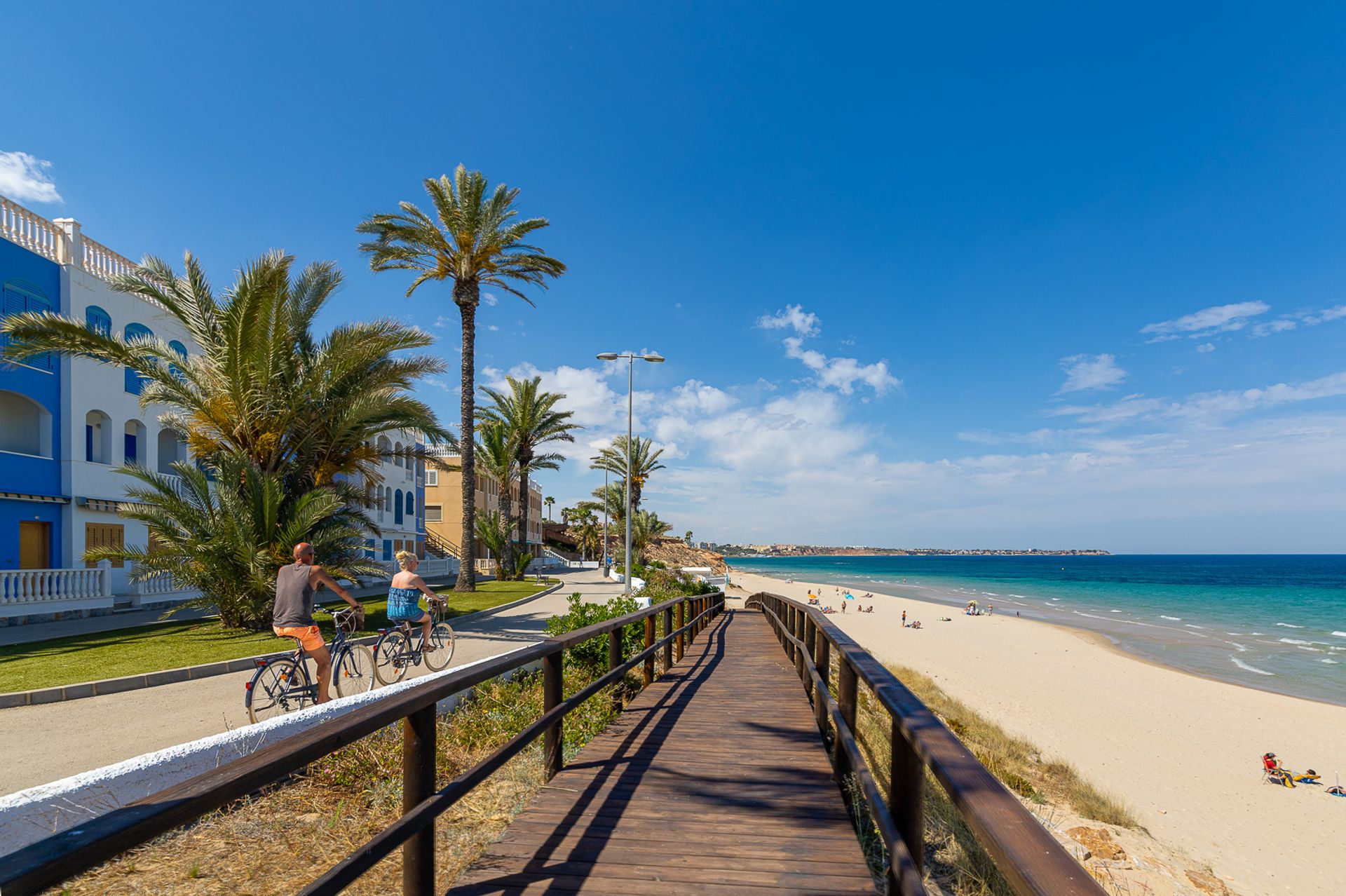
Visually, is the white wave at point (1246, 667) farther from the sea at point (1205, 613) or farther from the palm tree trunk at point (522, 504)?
the palm tree trunk at point (522, 504)

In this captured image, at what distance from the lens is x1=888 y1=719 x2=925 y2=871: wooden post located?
8.23 feet

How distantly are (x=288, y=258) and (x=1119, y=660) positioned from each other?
32.7 metres

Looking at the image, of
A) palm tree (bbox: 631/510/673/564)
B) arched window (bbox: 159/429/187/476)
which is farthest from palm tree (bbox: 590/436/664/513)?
arched window (bbox: 159/429/187/476)

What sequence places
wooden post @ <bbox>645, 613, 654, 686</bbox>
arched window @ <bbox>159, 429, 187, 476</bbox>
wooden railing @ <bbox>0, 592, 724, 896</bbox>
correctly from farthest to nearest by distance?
arched window @ <bbox>159, 429, 187, 476</bbox> → wooden post @ <bbox>645, 613, 654, 686</bbox> → wooden railing @ <bbox>0, 592, 724, 896</bbox>

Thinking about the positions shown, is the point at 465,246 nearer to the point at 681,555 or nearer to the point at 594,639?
the point at 594,639

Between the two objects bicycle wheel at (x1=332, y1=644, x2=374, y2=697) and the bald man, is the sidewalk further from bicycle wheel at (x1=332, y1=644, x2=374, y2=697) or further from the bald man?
the bald man

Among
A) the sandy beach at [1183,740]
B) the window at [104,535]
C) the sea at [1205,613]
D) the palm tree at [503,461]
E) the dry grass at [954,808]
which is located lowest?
the sea at [1205,613]

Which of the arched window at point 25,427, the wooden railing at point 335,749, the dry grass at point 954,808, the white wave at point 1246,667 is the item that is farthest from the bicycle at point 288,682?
the white wave at point 1246,667

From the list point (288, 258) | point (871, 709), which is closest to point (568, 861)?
point (871, 709)

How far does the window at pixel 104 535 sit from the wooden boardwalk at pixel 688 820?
19.5 meters

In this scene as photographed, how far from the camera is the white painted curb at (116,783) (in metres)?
4.08

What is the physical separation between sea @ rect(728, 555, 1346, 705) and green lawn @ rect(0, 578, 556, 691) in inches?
1183

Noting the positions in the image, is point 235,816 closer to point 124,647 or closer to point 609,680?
point 609,680

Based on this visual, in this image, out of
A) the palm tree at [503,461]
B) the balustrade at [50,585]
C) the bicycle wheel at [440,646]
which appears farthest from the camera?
the palm tree at [503,461]
